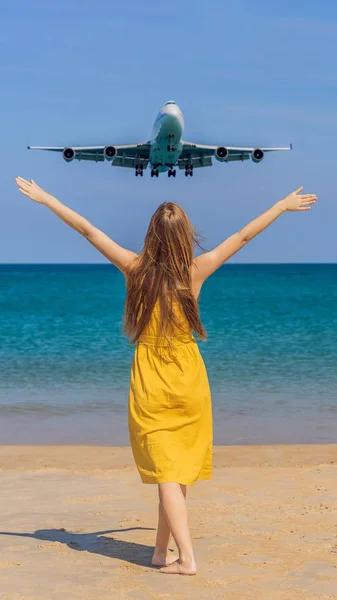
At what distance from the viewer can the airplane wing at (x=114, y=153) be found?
33.9 m

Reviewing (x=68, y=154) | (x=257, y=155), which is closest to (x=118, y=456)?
(x=68, y=154)

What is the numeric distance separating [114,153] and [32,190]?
97.0 feet

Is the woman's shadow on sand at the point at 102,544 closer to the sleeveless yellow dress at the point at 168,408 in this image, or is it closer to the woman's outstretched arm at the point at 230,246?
the sleeveless yellow dress at the point at 168,408

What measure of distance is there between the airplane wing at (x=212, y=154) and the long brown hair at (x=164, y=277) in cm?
3059

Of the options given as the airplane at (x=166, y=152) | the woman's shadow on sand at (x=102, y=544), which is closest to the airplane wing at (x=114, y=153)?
the airplane at (x=166, y=152)

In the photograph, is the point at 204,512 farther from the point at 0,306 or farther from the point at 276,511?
the point at 0,306

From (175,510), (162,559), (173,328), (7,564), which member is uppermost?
(173,328)

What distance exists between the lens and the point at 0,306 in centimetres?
6931

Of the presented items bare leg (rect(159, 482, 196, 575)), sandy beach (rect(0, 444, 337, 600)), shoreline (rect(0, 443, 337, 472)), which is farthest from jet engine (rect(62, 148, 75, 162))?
bare leg (rect(159, 482, 196, 575))

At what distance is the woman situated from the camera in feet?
15.5

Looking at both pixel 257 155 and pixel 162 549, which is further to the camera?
pixel 257 155

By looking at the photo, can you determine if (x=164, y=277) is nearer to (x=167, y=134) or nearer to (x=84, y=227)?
(x=84, y=227)

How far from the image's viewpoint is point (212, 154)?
127 feet

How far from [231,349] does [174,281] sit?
24238 millimetres
